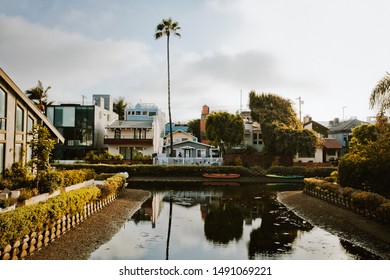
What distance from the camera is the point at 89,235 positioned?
1030 centimetres

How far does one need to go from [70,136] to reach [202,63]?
85.6 feet

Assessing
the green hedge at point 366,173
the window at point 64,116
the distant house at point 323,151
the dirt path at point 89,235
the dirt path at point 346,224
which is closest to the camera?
the dirt path at point 89,235

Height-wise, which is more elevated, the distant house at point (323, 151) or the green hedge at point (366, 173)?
the distant house at point (323, 151)

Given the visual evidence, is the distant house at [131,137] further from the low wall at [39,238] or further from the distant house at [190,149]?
the low wall at [39,238]

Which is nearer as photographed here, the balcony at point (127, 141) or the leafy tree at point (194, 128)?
the balcony at point (127, 141)

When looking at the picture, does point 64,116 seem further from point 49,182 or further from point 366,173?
point 366,173

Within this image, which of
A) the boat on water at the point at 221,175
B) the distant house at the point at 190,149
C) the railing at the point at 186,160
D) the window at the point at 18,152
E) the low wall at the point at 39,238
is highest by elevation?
the distant house at the point at 190,149

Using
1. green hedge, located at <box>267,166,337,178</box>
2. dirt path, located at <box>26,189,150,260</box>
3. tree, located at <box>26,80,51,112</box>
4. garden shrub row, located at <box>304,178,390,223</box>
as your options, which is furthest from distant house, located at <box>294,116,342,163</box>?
tree, located at <box>26,80,51,112</box>

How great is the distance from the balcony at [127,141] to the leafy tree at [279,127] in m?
12.9

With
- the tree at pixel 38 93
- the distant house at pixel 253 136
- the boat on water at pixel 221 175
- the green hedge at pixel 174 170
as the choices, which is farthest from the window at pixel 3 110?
the distant house at pixel 253 136

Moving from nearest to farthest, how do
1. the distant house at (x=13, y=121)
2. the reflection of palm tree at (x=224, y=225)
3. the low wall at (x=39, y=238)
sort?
the low wall at (x=39, y=238)
the reflection of palm tree at (x=224, y=225)
the distant house at (x=13, y=121)

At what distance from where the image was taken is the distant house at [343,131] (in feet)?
143
